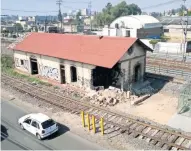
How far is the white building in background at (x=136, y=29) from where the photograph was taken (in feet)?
220

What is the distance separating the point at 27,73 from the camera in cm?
3453

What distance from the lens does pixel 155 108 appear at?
2227cm

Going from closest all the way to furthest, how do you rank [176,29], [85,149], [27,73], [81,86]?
[85,149] → [81,86] → [27,73] → [176,29]

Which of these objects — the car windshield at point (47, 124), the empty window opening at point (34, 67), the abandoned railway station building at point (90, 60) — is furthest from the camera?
the empty window opening at point (34, 67)

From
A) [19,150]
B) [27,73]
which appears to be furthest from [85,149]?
[27,73]

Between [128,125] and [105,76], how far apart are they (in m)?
9.51

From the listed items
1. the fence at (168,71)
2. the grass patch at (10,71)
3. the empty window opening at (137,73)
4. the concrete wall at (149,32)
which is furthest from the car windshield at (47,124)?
the concrete wall at (149,32)

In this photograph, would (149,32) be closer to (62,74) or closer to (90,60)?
(62,74)

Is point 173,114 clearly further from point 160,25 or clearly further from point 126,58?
point 160,25

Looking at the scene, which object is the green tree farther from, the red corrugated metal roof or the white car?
the white car

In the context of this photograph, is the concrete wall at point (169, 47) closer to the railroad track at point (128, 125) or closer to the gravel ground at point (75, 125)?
the railroad track at point (128, 125)

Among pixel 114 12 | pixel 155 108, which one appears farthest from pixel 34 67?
pixel 114 12

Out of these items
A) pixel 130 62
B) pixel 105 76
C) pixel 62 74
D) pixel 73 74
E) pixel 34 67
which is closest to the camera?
pixel 130 62

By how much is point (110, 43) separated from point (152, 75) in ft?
26.0
